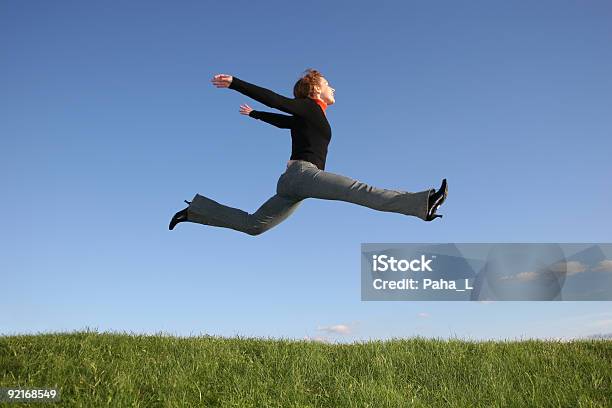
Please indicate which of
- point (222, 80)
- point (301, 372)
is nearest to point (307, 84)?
point (222, 80)

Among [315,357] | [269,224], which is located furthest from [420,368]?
[269,224]

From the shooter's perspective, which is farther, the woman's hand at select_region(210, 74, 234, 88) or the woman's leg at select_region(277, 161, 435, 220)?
the woman's hand at select_region(210, 74, 234, 88)

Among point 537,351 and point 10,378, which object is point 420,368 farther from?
point 10,378

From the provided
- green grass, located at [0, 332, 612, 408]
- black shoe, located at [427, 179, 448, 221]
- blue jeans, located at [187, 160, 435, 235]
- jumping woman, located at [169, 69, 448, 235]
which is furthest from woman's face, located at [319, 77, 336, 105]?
green grass, located at [0, 332, 612, 408]

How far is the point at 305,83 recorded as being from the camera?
7383 mm

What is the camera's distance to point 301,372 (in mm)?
8930

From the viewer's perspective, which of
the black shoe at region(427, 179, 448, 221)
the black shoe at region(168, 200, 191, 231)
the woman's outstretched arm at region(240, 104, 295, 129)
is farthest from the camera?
the black shoe at region(168, 200, 191, 231)

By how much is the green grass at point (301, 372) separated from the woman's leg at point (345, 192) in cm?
261

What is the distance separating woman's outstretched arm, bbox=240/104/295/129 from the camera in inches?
295

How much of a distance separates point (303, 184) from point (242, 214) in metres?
1.15

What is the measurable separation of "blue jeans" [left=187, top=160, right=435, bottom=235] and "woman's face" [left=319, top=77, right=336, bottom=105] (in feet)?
3.03

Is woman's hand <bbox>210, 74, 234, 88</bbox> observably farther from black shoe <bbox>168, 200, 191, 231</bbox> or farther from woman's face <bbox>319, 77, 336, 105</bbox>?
black shoe <bbox>168, 200, 191, 231</bbox>

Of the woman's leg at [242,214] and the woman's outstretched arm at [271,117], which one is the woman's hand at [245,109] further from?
the woman's leg at [242,214]

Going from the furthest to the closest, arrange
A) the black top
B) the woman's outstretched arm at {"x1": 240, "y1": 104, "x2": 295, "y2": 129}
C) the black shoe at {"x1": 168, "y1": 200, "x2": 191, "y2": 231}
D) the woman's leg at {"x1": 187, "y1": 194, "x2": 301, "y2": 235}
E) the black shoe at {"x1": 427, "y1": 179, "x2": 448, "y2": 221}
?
the black shoe at {"x1": 168, "y1": 200, "x2": 191, "y2": 231} < the woman's outstretched arm at {"x1": 240, "y1": 104, "x2": 295, "y2": 129} < the woman's leg at {"x1": 187, "y1": 194, "x2": 301, "y2": 235} < the black top < the black shoe at {"x1": 427, "y1": 179, "x2": 448, "y2": 221}
